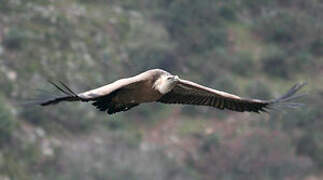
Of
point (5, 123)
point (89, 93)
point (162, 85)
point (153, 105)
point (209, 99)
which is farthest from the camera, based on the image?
point (153, 105)

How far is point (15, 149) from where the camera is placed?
33438mm

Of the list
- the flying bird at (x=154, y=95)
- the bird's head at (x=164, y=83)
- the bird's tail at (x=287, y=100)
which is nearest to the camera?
the flying bird at (x=154, y=95)

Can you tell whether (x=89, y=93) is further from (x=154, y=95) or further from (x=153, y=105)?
(x=153, y=105)

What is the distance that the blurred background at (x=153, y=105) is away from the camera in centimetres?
3466

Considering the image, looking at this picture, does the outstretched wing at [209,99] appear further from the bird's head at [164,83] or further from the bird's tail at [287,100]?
the bird's head at [164,83]

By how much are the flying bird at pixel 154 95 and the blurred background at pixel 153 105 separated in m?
19.9

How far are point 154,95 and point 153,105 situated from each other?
1082 inches

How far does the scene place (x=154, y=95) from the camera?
10711 millimetres

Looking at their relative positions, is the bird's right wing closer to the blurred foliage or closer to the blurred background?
the blurred background

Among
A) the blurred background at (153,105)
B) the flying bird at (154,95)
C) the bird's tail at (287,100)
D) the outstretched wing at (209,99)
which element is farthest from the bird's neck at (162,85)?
the blurred background at (153,105)

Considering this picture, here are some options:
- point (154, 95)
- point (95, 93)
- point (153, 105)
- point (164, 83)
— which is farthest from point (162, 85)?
point (153, 105)

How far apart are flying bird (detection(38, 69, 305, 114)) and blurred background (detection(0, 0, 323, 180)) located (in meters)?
19.9

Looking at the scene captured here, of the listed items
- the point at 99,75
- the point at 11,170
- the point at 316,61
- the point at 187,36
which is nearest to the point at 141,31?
the point at 187,36

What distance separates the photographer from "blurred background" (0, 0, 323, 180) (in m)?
34.7
